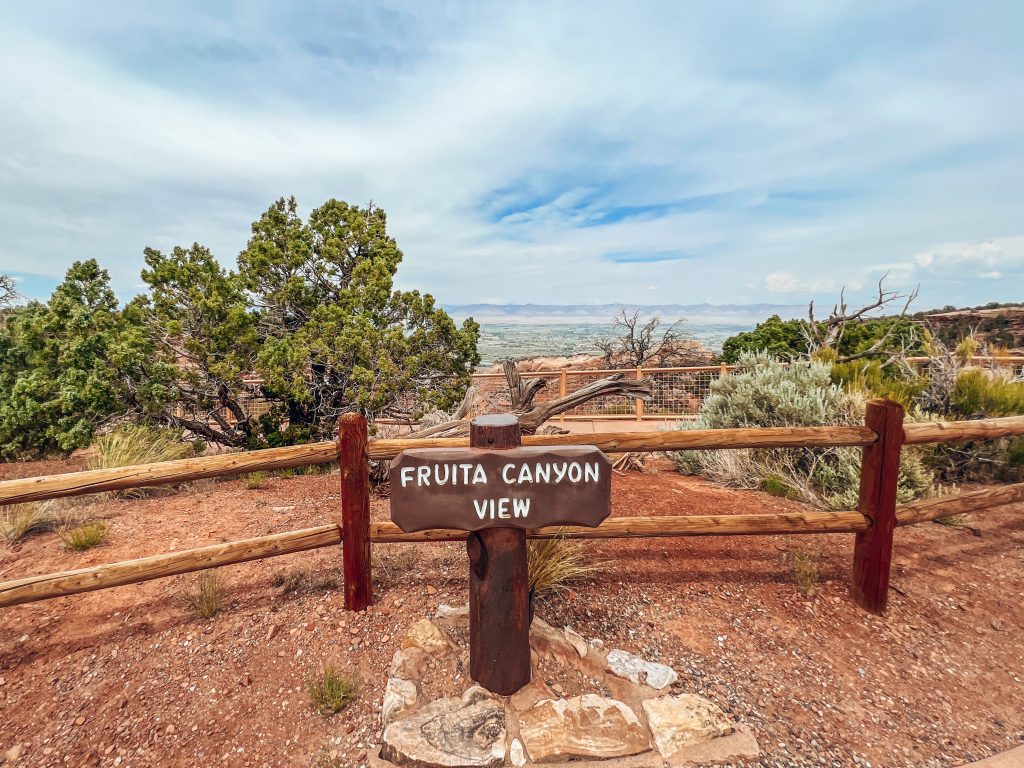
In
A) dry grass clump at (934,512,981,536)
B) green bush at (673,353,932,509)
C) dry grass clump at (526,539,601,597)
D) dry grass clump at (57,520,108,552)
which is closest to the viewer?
dry grass clump at (526,539,601,597)

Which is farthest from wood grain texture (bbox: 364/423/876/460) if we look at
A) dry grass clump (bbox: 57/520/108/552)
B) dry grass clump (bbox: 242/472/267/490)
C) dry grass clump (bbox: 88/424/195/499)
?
dry grass clump (bbox: 88/424/195/499)

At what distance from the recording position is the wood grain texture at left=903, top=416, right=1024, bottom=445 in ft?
12.0

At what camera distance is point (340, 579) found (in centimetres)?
378

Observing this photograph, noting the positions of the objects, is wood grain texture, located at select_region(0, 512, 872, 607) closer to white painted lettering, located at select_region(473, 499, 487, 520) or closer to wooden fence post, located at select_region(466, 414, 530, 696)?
wooden fence post, located at select_region(466, 414, 530, 696)

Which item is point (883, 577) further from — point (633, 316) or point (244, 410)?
point (633, 316)

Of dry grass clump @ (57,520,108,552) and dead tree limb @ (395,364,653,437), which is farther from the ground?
dead tree limb @ (395,364,653,437)

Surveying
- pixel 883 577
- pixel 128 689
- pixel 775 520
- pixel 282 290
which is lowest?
pixel 128 689

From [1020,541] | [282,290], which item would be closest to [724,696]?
[1020,541]

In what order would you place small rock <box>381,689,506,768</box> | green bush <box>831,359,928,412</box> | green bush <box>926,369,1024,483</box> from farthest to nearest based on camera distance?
green bush <box>831,359,928,412</box> → green bush <box>926,369,1024,483</box> → small rock <box>381,689,506,768</box>

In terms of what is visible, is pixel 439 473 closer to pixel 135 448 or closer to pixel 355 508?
pixel 355 508

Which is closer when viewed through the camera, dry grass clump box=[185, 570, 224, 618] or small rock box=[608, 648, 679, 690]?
small rock box=[608, 648, 679, 690]

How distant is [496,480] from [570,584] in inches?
62.5

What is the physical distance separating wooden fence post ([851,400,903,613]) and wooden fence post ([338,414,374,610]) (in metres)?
3.33

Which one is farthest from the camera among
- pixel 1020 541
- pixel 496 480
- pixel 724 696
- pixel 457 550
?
pixel 1020 541
